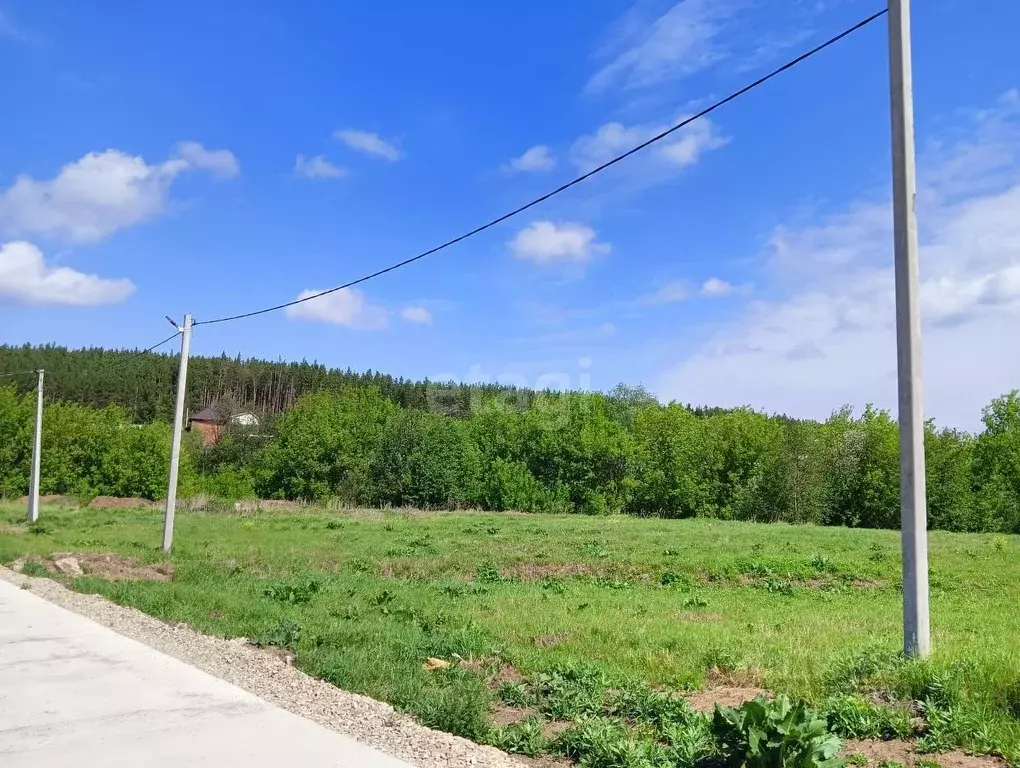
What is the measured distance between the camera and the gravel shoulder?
5.32 m

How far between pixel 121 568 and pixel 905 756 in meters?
16.4

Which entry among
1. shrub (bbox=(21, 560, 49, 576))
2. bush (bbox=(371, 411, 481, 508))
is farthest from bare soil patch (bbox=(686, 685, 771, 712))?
bush (bbox=(371, 411, 481, 508))

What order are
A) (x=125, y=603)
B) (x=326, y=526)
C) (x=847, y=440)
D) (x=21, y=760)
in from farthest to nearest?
(x=847, y=440) → (x=326, y=526) → (x=125, y=603) → (x=21, y=760)

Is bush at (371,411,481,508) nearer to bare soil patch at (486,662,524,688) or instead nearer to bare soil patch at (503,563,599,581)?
bare soil patch at (503,563,599,581)

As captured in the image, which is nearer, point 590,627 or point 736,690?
point 736,690

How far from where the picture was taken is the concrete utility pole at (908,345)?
19.9ft

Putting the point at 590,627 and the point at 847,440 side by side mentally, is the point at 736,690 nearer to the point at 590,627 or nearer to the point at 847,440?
the point at 590,627

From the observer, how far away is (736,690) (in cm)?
657

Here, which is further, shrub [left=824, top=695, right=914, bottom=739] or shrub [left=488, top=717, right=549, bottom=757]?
shrub [left=488, top=717, right=549, bottom=757]

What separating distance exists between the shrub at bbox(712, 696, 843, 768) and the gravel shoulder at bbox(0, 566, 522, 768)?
1.49 metres

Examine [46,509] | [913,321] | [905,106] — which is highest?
[905,106]

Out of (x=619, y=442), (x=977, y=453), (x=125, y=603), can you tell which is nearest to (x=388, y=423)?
(x=619, y=442)

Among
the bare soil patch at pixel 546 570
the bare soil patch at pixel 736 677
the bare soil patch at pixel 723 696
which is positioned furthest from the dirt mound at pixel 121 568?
the bare soil patch at pixel 723 696

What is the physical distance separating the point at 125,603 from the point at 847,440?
54146 millimetres
